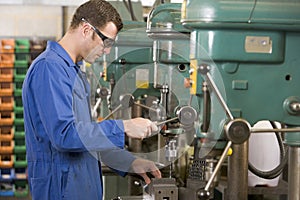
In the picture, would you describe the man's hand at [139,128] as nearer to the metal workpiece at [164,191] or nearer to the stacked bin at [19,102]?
the metal workpiece at [164,191]

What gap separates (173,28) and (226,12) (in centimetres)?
56

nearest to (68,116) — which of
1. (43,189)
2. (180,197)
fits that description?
(43,189)


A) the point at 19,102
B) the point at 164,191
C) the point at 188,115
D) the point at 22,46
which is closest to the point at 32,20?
the point at 22,46

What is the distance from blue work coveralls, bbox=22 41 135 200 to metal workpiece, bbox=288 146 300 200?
520mm

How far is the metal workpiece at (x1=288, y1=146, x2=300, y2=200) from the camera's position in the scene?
4.49 ft

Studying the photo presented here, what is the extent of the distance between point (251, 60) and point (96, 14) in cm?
63

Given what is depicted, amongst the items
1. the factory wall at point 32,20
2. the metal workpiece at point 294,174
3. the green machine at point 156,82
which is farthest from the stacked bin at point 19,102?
the metal workpiece at point 294,174

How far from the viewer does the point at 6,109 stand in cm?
491

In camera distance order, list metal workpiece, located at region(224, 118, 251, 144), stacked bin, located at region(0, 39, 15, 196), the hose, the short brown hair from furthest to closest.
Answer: stacked bin, located at region(0, 39, 15, 196) < the short brown hair < the hose < metal workpiece, located at region(224, 118, 251, 144)

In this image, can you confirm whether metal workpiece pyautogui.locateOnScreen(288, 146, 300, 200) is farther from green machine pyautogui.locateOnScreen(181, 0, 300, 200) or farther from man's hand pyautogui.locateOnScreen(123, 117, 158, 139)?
man's hand pyautogui.locateOnScreen(123, 117, 158, 139)

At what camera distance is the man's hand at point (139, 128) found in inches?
60.5

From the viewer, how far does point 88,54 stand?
1803mm

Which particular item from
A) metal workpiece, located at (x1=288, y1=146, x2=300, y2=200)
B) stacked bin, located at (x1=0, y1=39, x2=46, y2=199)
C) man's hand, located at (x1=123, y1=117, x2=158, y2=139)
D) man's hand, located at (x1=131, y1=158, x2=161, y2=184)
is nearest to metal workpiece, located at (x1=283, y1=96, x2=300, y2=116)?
metal workpiece, located at (x1=288, y1=146, x2=300, y2=200)

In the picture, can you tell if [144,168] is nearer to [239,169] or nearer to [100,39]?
[239,169]
